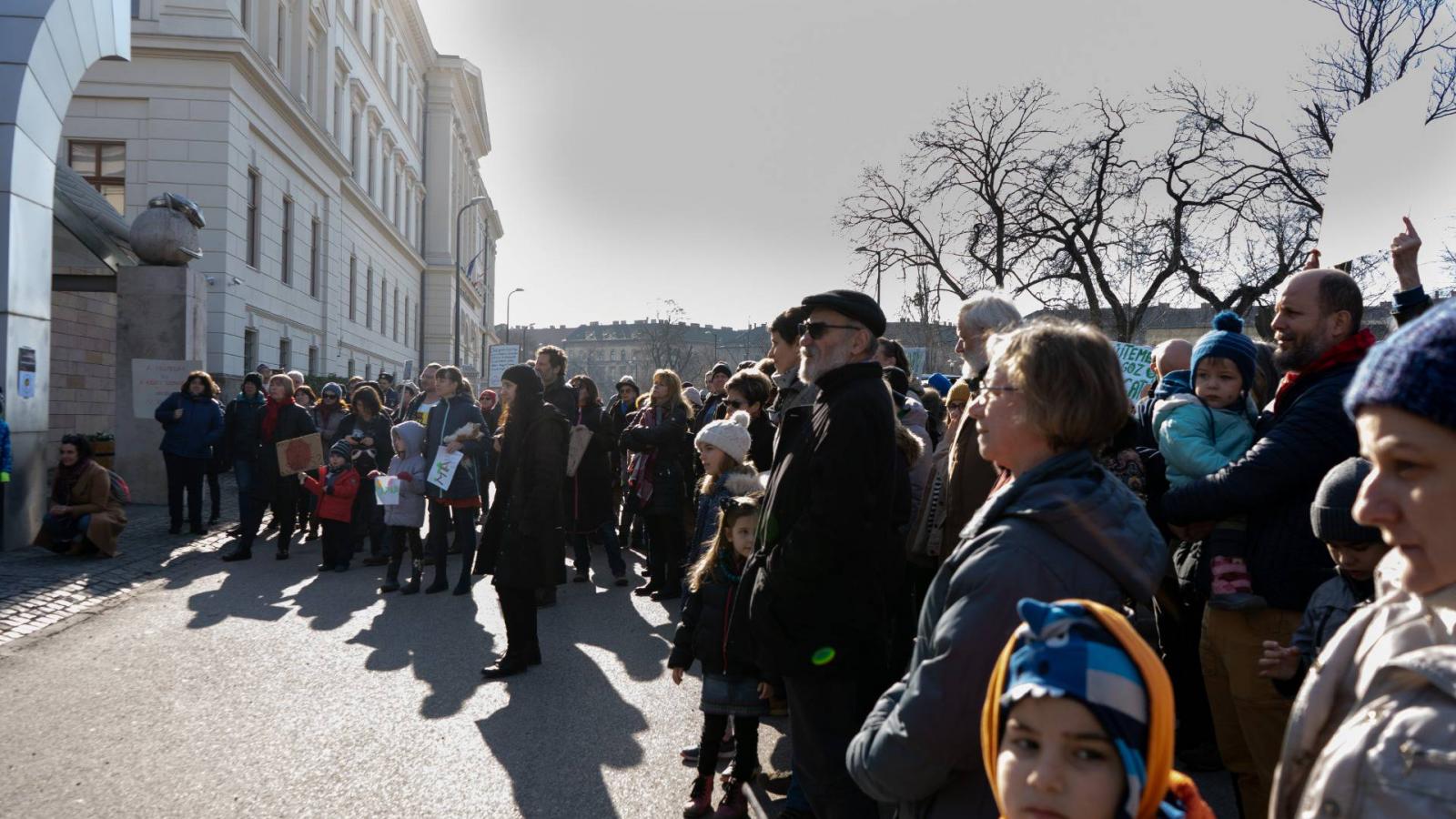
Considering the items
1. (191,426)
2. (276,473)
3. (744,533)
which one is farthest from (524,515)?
(191,426)

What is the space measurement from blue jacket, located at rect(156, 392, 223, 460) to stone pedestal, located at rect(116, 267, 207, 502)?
2.53 metres

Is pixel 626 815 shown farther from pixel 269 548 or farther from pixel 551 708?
pixel 269 548

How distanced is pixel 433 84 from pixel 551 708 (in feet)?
195

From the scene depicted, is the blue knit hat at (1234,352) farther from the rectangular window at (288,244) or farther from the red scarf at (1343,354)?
the rectangular window at (288,244)

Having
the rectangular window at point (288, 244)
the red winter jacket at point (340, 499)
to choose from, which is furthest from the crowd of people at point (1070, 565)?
the rectangular window at point (288, 244)

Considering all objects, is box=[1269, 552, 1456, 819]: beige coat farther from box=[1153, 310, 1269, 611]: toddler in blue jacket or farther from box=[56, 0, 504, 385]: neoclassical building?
box=[56, 0, 504, 385]: neoclassical building

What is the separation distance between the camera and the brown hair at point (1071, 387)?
1.99 meters

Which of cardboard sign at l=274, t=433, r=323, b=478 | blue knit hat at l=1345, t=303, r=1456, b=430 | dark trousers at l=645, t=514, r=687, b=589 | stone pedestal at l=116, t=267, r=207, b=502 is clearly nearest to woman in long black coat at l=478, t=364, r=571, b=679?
dark trousers at l=645, t=514, r=687, b=589

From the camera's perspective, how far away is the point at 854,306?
354cm

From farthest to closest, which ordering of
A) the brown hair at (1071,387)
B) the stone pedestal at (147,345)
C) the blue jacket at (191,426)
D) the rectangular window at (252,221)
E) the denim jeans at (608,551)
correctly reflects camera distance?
the rectangular window at (252,221) < the stone pedestal at (147,345) < the blue jacket at (191,426) < the denim jeans at (608,551) < the brown hair at (1071,387)

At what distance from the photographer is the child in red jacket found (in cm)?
1018

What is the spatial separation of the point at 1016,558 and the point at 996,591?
0.23 feet

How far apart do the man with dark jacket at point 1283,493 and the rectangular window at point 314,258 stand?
1248 inches

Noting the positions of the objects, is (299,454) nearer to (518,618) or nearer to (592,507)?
(592,507)
